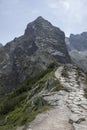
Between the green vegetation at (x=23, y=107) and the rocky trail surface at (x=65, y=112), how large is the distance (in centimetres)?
105

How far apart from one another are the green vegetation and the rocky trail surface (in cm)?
105

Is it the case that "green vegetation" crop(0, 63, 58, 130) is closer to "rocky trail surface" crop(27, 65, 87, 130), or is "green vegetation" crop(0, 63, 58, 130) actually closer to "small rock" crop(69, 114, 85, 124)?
"rocky trail surface" crop(27, 65, 87, 130)

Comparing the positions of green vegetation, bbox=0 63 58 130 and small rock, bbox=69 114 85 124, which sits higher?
green vegetation, bbox=0 63 58 130

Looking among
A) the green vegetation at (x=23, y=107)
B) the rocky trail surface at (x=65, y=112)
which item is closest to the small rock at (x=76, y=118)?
the rocky trail surface at (x=65, y=112)

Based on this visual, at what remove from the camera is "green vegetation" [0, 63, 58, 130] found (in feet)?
97.0

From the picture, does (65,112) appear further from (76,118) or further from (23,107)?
(23,107)

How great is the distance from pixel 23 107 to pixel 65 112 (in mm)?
10924

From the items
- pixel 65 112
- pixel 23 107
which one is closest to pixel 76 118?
pixel 65 112

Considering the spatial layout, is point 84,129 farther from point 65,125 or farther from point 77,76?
point 77,76

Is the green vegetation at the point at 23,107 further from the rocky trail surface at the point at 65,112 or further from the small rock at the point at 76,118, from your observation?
the small rock at the point at 76,118

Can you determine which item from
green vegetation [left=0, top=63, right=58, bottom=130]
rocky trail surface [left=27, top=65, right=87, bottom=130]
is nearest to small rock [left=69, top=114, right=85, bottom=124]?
rocky trail surface [left=27, top=65, right=87, bottom=130]

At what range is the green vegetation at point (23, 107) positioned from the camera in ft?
97.0

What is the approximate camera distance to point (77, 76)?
5131 cm

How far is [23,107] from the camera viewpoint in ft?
129
